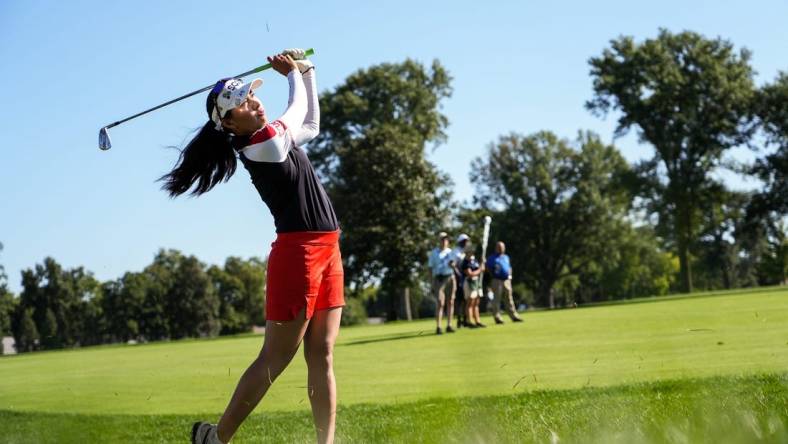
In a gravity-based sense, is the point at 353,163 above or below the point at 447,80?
below

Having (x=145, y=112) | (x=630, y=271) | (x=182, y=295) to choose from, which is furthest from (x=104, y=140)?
(x=630, y=271)

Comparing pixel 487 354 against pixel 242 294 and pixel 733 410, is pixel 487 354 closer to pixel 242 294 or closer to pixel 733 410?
pixel 733 410

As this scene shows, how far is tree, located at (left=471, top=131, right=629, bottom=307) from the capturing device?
7125 centimetres

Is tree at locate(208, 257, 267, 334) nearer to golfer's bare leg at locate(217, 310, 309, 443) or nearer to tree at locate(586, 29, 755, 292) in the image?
tree at locate(586, 29, 755, 292)

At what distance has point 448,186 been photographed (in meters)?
54.9

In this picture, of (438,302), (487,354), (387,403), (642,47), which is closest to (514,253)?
Result: (642,47)

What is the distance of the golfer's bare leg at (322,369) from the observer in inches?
201

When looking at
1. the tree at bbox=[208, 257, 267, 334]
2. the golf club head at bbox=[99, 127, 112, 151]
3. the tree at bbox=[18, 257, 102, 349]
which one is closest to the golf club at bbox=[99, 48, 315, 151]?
the golf club head at bbox=[99, 127, 112, 151]

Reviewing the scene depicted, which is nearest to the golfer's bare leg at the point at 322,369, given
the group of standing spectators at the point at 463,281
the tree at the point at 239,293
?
the group of standing spectators at the point at 463,281

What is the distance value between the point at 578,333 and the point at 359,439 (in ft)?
32.4

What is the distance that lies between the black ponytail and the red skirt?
22.6 inches

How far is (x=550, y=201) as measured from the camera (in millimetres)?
72625

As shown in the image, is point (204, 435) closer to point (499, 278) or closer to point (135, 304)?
point (499, 278)

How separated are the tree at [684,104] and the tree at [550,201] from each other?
46.6ft
